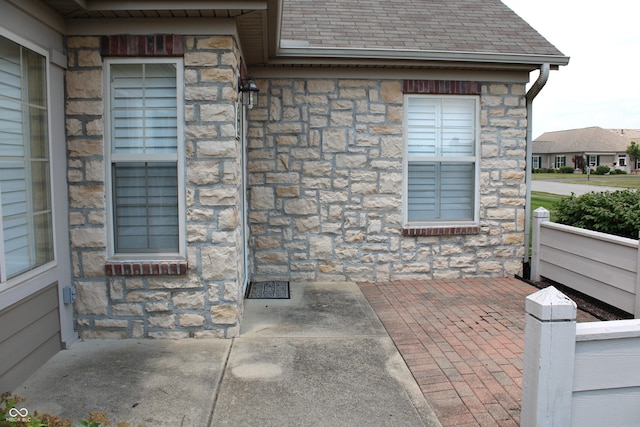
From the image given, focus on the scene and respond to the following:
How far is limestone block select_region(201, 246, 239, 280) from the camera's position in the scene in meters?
4.43

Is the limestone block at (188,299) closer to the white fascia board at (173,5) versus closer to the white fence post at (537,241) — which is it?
the white fascia board at (173,5)

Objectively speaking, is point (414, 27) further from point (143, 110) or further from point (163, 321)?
point (163, 321)

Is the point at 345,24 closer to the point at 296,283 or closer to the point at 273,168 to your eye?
the point at 273,168

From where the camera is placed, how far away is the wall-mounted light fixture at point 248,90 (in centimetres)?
507

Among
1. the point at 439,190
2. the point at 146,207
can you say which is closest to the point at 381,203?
the point at 439,190

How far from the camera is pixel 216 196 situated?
4.41 metres

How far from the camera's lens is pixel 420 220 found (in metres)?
6.80

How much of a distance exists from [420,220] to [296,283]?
184cm

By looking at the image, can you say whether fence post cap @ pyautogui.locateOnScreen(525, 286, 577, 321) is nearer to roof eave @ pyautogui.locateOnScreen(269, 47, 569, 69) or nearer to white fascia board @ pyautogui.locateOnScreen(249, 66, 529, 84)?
roof eave @ pyautogui.locateOnScreen(269, 47, 569, 69)

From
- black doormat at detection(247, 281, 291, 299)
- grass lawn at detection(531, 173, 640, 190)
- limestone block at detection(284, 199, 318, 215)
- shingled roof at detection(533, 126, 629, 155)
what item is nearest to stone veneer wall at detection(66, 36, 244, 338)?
black doormat at detection(247, 281, 291, 299)

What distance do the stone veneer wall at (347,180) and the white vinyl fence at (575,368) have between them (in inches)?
159

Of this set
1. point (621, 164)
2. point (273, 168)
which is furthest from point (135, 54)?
point (621, 164)

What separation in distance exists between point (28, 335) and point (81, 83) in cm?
207

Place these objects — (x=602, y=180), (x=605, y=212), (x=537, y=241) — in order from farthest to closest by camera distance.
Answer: (x=602, y=180) < (x=537, y=241) < (x=605, y=212)
